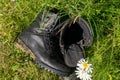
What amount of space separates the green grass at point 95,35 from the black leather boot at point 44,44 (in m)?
0.09

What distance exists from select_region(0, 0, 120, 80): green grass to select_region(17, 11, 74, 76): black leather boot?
0.09 metres

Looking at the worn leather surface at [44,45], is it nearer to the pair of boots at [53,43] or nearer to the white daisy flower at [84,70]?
the pair of boots at [53,43]

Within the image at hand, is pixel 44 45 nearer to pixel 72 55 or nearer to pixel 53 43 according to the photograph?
pixel 53 43

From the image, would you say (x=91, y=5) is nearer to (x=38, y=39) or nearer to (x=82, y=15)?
(x=82, y=15)

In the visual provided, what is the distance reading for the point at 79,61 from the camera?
2014 millimetres

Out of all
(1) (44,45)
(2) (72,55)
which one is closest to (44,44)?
(1) (44,45)

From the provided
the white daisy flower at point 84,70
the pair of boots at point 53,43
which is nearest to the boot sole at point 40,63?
the pair of boots at point 53,43

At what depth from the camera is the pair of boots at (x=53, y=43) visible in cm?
202

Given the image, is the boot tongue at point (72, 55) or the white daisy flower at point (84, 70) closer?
the white daisy flower at point (84, 70)

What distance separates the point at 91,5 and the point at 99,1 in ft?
0.17

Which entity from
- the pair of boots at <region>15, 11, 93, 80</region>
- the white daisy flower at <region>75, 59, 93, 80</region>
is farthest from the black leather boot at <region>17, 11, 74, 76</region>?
the white daisy flower at <region>75, 59, 93, 80</region>

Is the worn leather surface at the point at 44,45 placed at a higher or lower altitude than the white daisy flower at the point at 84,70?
higher

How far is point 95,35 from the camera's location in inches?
81.4

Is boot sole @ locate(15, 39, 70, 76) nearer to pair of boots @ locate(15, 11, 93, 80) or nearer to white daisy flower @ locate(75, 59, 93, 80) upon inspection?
pair of boots @ locate(15, 11, 93, 80)
